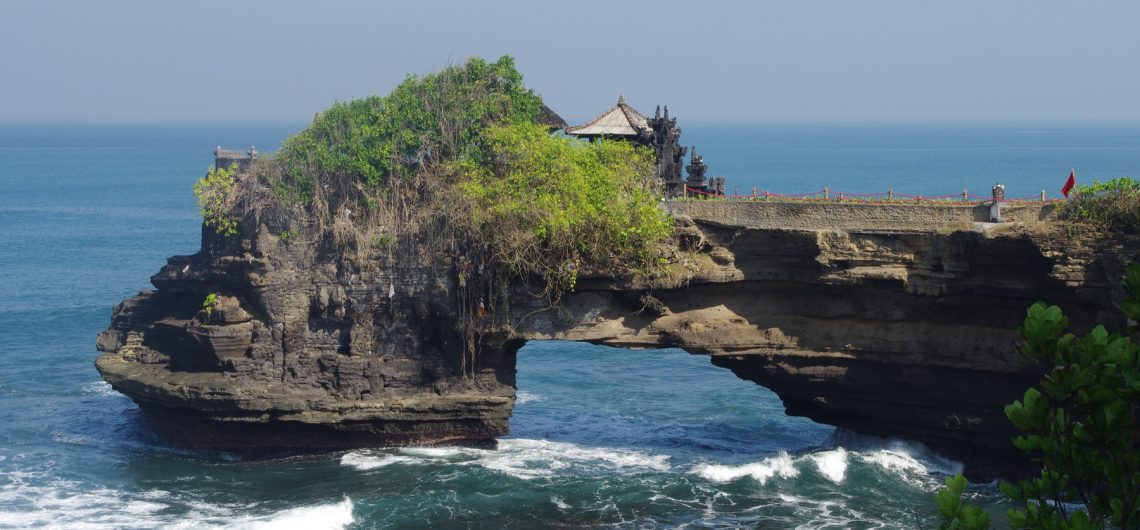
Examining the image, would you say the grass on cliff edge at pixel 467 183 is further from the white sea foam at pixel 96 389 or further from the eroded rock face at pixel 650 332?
the white sea foam at pixel 96 389

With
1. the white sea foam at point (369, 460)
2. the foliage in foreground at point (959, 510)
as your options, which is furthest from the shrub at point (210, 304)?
the foliage in foreground at point (959, 510)

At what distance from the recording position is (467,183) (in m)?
31.7

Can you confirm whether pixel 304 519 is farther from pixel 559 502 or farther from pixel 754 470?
pixel 754 470

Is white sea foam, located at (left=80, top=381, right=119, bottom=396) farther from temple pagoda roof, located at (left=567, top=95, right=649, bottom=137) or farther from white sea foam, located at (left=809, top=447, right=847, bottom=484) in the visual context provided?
white sea foam, located at (left=809, top=447, right=847, bottom=484)

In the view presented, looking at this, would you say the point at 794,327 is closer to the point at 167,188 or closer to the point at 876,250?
the point at 876,250

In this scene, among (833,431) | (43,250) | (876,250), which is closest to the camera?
(876,250)

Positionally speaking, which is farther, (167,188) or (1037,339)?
(167,188)

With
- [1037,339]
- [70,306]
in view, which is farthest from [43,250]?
[1037,339]

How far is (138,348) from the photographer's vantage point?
119ft

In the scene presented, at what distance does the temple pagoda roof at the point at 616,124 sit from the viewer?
1390 inches

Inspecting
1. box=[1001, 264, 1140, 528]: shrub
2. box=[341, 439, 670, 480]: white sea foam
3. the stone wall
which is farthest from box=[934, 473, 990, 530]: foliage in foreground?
box=[341, 439, 670, 480]: white sea foam

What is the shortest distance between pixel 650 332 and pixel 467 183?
596 cm

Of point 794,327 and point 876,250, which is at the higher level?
point 876,250

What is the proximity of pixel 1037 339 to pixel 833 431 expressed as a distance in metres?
26.6
